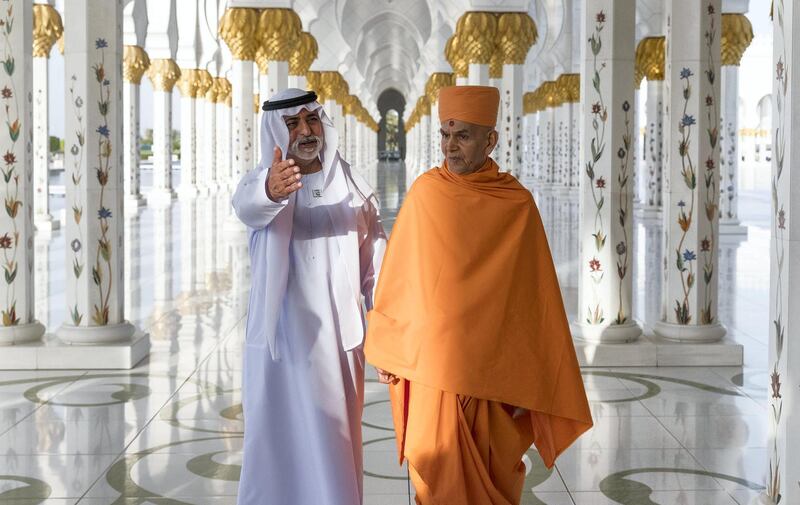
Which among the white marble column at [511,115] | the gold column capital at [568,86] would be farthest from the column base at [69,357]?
the gold column capital at [568,86]

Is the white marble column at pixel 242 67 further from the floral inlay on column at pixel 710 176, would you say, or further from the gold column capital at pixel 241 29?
the floral inlay on column at pixel 710 176

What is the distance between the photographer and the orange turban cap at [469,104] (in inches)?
77.4

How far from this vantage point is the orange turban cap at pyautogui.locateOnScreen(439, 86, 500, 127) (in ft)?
6.45

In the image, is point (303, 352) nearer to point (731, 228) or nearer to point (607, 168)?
point (607, 168)

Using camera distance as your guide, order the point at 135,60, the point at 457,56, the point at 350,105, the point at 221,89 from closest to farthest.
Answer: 1. the point at 457,56
2. the point at 135,60
3. the point at 221,89
4. the point at 350,105

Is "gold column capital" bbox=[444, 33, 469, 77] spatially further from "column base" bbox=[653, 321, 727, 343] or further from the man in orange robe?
the man in orange robe

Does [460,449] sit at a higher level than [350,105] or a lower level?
lower

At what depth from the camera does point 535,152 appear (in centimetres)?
2170

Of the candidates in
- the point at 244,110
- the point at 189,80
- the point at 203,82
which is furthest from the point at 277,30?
the point at 203,82

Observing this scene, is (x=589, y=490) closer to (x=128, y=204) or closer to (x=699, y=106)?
(x=699, y=106)

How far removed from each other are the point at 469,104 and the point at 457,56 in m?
6.88

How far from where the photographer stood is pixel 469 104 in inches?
77.3

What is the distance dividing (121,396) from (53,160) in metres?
25.5

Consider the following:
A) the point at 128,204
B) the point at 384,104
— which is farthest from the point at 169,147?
the point at 384,104
